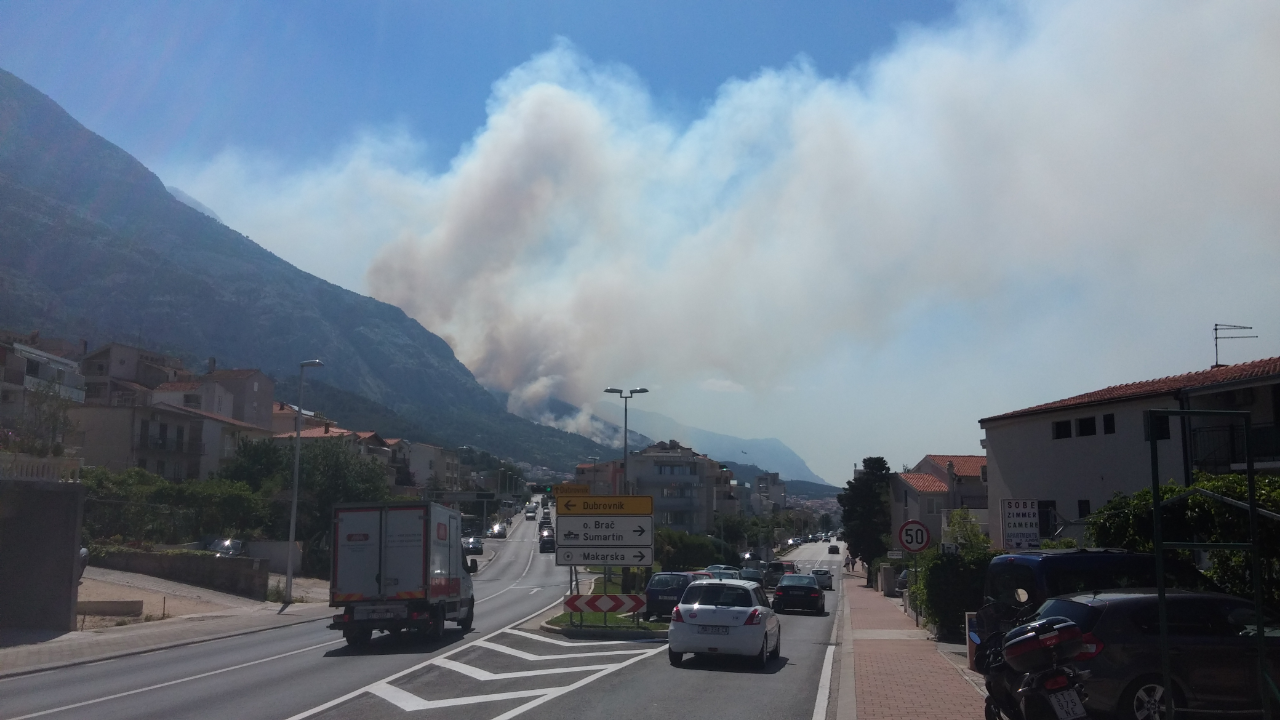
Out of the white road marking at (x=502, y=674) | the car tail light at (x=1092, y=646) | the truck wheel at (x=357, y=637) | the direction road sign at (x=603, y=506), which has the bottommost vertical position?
the truck wheel at (x=357, y=637)

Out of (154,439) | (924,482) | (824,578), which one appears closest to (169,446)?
(154,439)

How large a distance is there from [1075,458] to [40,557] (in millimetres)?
30448

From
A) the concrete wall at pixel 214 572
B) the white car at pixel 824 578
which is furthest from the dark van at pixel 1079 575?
the white car at pixel 824 578

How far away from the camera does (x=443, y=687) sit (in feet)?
42.6

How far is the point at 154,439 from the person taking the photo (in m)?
61.2

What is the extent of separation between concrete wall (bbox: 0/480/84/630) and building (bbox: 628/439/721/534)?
75049 millimetres

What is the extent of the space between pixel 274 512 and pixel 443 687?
44.9m

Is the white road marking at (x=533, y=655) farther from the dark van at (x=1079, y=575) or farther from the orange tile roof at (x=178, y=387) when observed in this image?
the orange tile roof at (x=178, y=387)

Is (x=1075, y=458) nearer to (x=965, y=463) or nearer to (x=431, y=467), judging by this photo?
(x=965, y=463)

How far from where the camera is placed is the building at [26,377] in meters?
58.5

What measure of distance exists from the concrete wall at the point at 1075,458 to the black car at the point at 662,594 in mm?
13629

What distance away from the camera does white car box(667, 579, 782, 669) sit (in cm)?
1532

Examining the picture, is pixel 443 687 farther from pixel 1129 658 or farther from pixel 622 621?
pixel 622 621

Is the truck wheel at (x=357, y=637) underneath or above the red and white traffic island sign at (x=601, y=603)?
underneath
